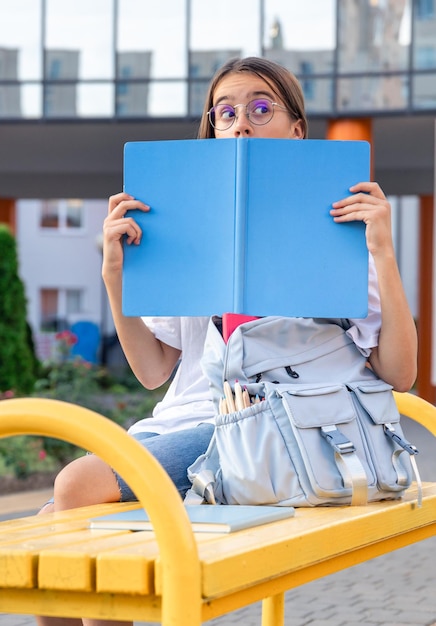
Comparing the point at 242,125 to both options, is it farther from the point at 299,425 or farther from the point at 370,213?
the point at 299,425

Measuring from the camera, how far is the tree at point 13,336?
13742 mm

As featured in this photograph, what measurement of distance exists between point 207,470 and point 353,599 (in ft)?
8.50

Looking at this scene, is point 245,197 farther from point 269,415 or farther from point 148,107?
point 148,107

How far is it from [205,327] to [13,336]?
36.9ft

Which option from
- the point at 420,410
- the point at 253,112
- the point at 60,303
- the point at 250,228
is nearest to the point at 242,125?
the point at 253,112

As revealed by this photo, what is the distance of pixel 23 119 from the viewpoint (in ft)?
54.7

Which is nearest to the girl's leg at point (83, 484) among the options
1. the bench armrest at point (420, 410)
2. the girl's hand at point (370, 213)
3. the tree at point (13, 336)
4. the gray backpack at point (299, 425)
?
the gray backpack at point (299, 425)

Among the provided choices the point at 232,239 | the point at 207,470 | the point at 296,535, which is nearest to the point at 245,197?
the point at 232,239

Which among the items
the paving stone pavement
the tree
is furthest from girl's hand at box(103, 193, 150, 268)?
the tree

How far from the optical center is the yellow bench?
1773mm

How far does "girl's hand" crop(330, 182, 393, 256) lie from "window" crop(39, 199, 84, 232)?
38154mm

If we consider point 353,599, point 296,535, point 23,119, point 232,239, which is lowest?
point 353,599

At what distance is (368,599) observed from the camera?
487 cm

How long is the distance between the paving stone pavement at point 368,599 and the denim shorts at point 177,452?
1864 millimetres
